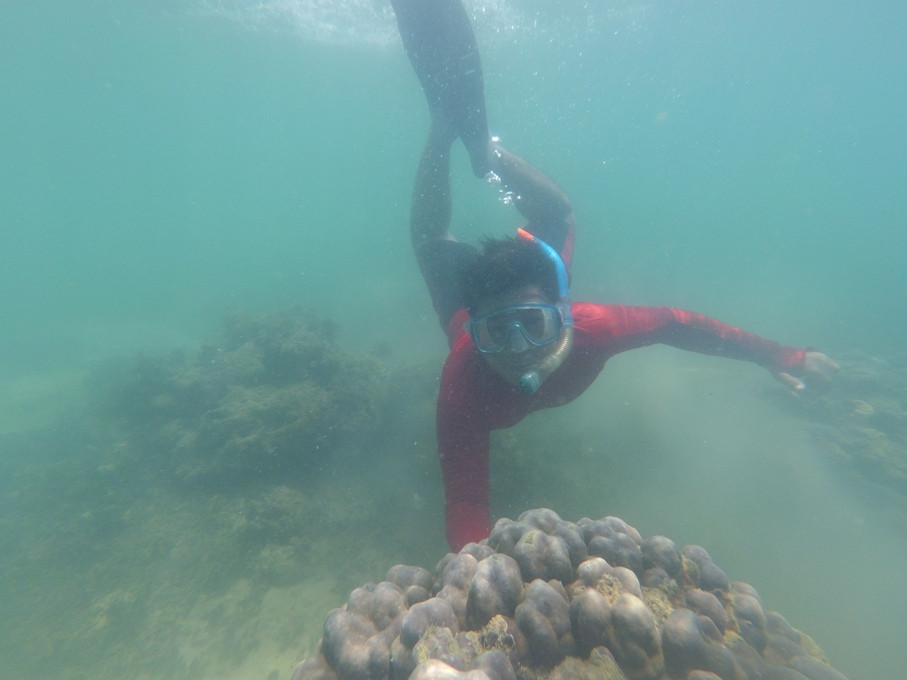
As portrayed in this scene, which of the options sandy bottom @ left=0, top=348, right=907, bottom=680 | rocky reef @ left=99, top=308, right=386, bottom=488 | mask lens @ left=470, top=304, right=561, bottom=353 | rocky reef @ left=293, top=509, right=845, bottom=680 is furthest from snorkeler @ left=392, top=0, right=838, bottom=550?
rocky reef @ left=99, top=308, right=386, bottom=488

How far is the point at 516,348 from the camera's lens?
2.91 m

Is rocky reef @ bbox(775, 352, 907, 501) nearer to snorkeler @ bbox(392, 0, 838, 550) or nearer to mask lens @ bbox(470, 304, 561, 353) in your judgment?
snorkeler @ bbox(392, 0, 838, 550)

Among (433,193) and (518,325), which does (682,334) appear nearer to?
(518,325)

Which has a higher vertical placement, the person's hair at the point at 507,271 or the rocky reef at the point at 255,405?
the person's hair at the point at 507,271

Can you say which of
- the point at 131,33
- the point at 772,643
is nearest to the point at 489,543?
the point at 772,643

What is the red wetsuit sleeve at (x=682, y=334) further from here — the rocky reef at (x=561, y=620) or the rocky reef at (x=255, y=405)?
the rocky reef at (x=255, y=405)

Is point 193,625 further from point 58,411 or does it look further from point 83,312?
point 83,312

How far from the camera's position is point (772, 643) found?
7.15 ft

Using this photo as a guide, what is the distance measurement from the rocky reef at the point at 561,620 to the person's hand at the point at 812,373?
117 inches

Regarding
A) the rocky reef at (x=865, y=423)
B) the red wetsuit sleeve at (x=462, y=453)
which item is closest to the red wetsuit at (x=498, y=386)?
the red wetsuit sleeve at (x=462, y=453)

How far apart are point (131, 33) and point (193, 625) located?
35685 millimetres

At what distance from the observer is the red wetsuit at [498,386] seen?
3.04 meters

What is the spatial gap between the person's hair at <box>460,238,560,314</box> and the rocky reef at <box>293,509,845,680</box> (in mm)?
1598

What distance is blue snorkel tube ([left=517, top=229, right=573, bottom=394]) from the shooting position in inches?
111
